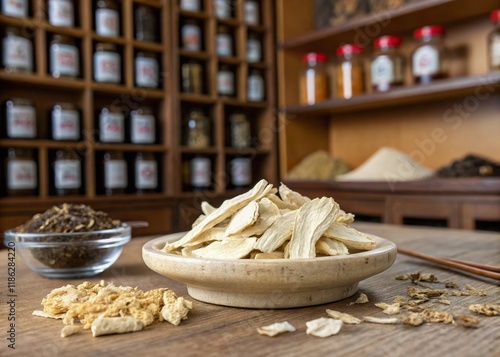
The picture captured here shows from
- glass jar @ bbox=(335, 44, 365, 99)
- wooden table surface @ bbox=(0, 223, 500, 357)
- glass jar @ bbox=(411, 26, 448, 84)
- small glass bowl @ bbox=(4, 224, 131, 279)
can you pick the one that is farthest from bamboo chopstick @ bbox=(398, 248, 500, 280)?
glass jar @ bbox=(335, 44, 365, 99)

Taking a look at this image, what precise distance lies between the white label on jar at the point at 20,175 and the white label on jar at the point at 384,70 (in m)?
1.34

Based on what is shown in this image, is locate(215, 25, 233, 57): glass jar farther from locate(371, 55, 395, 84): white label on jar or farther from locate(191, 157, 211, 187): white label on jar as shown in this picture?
locate(371, 55, 395, 84): white label on jar

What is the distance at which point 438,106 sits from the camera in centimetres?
210

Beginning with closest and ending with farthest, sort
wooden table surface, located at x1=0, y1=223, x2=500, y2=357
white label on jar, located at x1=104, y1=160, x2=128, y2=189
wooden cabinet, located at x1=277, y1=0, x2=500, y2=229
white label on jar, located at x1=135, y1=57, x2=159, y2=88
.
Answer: wooden table surface, located at x1=0, y1=223, x2=500, y2=357
wooden cabinet, located at x1=277, y1=0, x2=500, y2=229
white label on jar, located at x1=104, y1=160, x2=128, y2=189
white label on jar, located at x1=135, y1=57, x2=159, y2=88

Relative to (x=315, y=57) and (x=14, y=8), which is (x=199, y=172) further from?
(x=14, y=8)

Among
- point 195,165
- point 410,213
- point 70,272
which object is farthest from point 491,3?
point 70,272

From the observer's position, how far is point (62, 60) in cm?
176

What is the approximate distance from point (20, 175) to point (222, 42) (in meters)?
1.05

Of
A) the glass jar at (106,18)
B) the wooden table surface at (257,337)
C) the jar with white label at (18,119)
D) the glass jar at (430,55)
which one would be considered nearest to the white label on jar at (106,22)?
the glass jar at (106,18)

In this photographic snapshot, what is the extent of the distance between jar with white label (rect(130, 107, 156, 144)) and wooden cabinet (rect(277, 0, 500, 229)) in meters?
0.67

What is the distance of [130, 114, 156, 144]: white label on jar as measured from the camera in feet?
6.38

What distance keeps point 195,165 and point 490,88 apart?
1163mm

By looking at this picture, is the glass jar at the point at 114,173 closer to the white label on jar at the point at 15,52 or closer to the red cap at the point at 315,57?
the white label on jar at the point at 15,52

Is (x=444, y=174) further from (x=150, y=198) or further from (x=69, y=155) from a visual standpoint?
(x=69, y=155)
